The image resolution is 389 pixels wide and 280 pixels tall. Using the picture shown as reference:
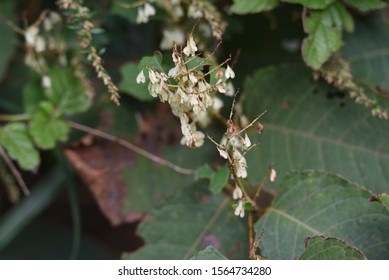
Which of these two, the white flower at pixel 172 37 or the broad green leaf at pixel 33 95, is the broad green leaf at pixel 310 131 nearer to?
the white flower at pixel 172 37

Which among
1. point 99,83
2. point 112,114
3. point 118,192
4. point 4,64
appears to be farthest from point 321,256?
point 4,64

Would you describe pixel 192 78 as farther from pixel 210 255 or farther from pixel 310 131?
pixel 310 131

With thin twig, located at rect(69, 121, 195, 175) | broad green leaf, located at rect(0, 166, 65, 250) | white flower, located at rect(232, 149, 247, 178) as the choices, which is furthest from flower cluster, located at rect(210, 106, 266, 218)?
broad green leaf, located at rect(0, 166, 65, 250)

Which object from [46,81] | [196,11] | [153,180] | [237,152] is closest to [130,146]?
[153,180]

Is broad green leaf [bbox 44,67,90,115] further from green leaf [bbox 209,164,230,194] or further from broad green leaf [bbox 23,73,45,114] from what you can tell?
green leaf [bbox 209,164,230,194]

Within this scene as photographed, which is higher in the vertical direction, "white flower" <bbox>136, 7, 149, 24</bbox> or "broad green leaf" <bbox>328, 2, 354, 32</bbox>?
"white flower" <bbox>136, 7, 149, 24</bbox>

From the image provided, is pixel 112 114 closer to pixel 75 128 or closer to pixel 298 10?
pixel 75 128

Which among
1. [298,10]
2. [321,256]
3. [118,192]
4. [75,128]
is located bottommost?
[321,256]
